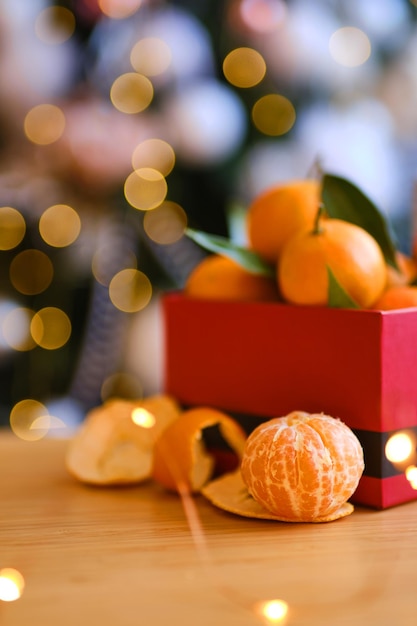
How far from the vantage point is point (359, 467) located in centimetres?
69

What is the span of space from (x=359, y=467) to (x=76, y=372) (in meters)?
1.29

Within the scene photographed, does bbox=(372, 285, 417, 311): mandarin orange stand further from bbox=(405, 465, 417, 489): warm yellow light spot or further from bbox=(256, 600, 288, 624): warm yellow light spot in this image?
bbox=(256, 600, 288, 624): warm yellow light spot

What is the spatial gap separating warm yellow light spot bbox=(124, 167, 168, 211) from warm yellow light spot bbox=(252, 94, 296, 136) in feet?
0.97

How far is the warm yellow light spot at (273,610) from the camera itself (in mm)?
509

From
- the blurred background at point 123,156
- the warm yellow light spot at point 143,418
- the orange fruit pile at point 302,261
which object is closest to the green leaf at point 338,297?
the orange fruit pile at point 302,261

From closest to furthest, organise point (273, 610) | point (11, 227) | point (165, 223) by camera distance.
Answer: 1. point (273, 610)
2. point (11, 227)
3. point (165, 223)

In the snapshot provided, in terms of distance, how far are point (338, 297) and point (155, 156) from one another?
126 cm

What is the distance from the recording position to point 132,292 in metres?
1.93

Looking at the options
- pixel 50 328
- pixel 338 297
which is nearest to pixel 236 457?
pixel 338 297

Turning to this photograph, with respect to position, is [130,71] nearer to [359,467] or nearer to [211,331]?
[211,331]

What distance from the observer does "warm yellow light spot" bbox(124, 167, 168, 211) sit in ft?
6.16

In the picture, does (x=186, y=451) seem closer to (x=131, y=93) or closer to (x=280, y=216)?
(x=280, y=216)

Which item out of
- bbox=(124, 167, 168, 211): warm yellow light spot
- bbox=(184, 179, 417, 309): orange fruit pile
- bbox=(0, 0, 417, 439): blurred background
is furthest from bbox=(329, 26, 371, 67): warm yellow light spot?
bbox=(184, 179, 417, 309): orange fruit pile

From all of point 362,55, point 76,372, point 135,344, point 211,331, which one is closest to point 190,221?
point 135,344
